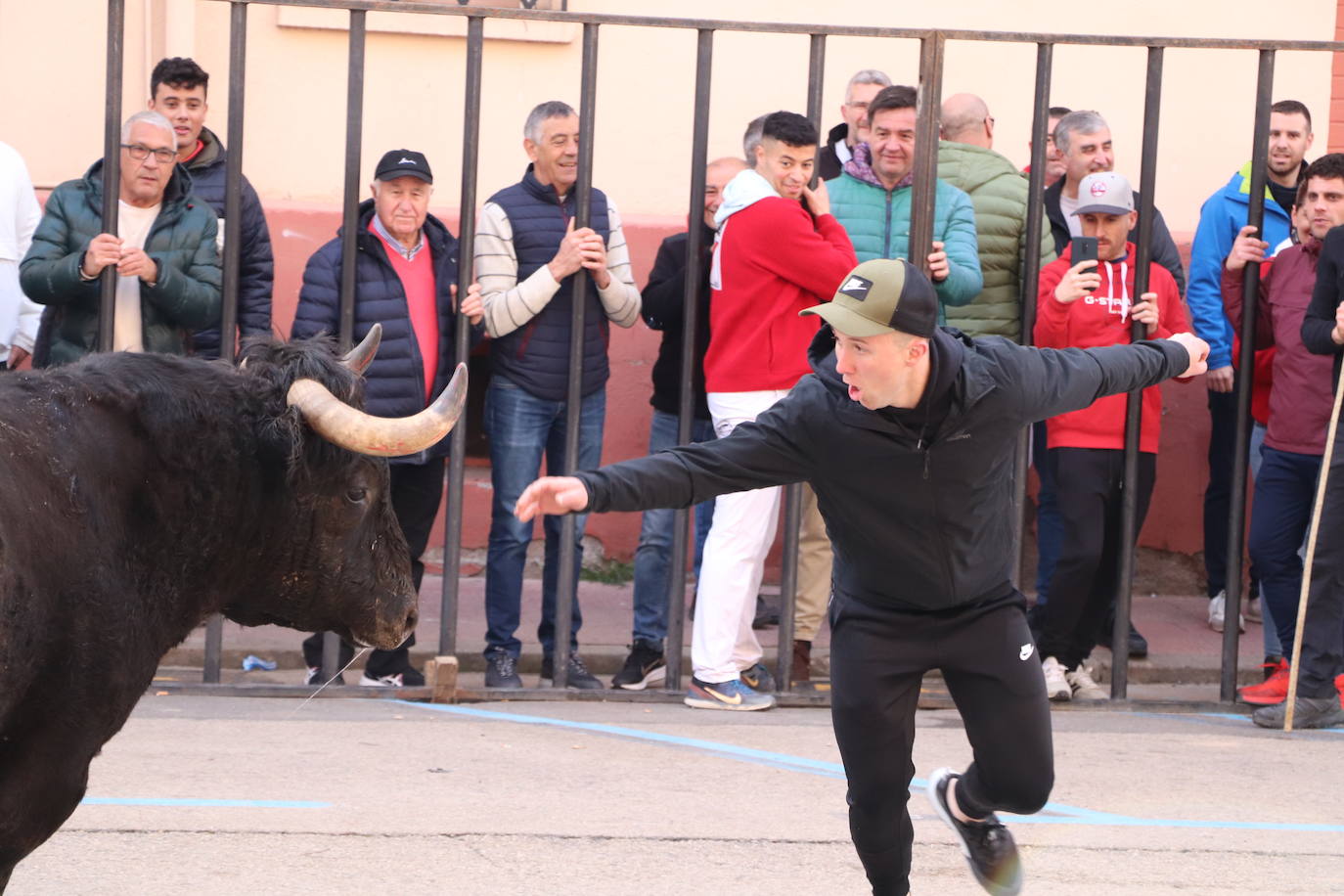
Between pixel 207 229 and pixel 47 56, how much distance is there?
111 inches

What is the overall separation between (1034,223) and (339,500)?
A: 390 centimetres

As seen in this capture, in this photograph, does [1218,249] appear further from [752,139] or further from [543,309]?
[543,309]

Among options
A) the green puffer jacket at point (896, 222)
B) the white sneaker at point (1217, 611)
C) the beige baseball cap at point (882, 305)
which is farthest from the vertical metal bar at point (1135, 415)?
the beige baseball cap at point (882, 305)

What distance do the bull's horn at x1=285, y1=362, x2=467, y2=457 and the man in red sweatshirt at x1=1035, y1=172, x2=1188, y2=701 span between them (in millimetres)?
3922

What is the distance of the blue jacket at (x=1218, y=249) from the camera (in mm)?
8023

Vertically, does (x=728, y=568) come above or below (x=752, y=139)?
below

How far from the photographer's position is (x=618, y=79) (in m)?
9.85

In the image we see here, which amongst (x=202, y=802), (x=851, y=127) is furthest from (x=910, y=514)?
(x=851, y=127)

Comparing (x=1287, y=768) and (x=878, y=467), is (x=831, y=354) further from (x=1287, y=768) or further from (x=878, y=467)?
(x=1287, y=768)

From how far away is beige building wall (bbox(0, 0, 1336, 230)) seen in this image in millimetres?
9453

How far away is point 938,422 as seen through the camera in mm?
4480

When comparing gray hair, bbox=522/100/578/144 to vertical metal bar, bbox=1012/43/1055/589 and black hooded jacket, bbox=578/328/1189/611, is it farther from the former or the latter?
black hooded jacket, bbox=578/328/1189/611

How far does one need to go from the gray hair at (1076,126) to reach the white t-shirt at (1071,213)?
0.71ft

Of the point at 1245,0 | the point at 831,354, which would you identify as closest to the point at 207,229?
the point at 831,354
